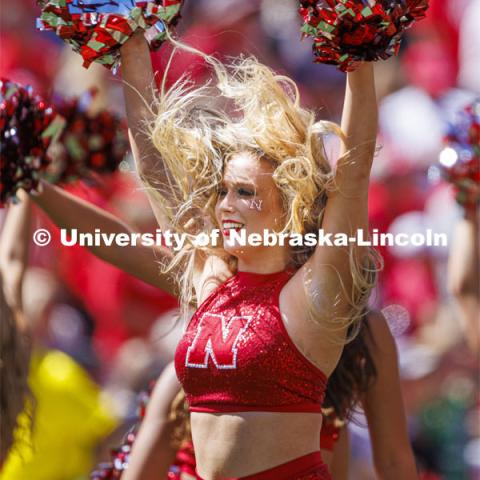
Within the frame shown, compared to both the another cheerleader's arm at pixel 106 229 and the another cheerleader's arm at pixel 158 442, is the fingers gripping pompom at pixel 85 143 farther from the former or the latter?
the another cheerleader's arm at pixel 158 442

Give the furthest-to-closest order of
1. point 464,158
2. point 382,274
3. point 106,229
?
1. point 382,274
2. point 464,158
3. point 106,229

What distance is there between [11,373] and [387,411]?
1245 millimetres

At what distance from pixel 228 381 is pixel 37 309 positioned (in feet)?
10.3

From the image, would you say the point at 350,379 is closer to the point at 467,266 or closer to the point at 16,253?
the point at 467,266

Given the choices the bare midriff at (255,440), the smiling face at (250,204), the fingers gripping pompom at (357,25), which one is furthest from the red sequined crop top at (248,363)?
the fingers gripping pompom at (357,25)

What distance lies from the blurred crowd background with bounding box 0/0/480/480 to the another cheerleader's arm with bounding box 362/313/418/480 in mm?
1939

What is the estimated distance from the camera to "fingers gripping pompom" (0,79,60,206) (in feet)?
13.1

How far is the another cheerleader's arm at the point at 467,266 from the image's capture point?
4891mm

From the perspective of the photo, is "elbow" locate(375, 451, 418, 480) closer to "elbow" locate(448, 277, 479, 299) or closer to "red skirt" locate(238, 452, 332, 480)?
"red skirt" locate(238, 452, 332, 480)

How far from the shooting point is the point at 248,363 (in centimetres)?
324

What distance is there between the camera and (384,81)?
22.2 ft

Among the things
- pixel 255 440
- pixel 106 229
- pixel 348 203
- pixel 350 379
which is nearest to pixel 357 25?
pixel 348 203

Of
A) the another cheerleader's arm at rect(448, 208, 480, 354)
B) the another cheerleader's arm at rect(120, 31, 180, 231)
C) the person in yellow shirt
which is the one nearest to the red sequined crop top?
the another cheerleader's arm at rect(120, 31, 180, 231)

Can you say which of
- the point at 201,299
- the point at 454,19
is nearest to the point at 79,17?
the point at 201,299
